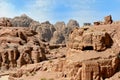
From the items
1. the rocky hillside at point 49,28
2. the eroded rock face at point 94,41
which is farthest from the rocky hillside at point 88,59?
the rocky hillside at point 49,28

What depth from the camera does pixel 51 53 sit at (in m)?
72.1

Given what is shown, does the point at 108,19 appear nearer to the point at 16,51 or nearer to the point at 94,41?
the point at 94,41

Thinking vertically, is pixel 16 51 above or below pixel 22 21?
below

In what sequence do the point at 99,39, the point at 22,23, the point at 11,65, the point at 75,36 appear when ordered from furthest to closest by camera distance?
the point at 22,23 < the point at 11,65 < the point at 75,36 < the point at 99,39

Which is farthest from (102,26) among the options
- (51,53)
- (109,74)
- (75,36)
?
(51,53)

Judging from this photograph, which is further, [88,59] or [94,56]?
[94,56]

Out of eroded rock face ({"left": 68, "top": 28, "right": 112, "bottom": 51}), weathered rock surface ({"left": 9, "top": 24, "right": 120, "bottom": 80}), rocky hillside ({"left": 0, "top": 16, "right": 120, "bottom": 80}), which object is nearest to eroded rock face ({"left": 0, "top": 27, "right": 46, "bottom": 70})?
rocky hillside ({"left": 0, "top": 16, "right": 120, "bottom": 80})

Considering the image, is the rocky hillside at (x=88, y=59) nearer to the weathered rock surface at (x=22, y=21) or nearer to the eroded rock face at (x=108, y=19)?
the eroded rock face at (x=108, y=19)

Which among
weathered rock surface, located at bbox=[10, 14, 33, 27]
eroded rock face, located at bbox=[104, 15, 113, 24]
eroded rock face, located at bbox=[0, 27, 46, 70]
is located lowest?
eroded rock face, located at bbox=[0, 27, 46, 70]

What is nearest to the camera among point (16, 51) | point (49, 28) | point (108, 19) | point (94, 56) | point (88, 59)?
point (88, 59)

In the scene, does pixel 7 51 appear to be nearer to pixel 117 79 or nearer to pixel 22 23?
pixel 117 79

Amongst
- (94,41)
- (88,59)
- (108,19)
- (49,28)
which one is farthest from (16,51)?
(49,28)

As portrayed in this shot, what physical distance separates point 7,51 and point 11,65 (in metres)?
2.52

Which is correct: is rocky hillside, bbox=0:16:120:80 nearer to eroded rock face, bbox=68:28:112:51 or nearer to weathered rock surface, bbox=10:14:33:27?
eroded rock face, bbox=68:28:112:51
